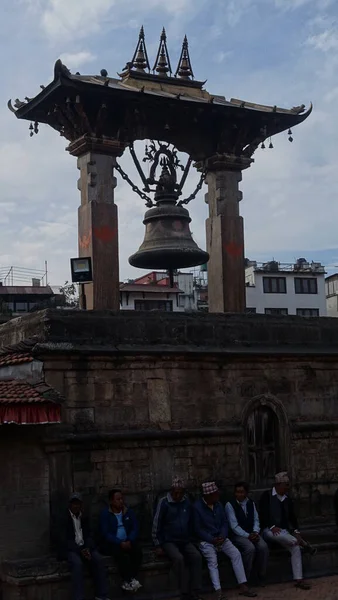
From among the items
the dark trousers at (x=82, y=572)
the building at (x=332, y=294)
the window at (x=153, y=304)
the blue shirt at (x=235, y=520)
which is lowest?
the dark trousers at (x=82, y=572)

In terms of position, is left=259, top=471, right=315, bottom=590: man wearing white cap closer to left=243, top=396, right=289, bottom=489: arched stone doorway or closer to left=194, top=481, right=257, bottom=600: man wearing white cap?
left=243, top=396, right=289, bottom=489: arched stone doorway

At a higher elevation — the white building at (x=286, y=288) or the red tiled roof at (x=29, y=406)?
the white building at (x=286, y=288)

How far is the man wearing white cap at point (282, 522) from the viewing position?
11.7m

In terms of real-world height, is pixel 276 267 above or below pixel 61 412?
above

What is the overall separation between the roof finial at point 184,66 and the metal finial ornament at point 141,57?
645 mm

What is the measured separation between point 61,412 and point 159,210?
12.1 feet

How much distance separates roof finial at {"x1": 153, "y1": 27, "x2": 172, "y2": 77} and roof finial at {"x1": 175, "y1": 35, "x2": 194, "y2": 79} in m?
0.26

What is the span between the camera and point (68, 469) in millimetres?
11023

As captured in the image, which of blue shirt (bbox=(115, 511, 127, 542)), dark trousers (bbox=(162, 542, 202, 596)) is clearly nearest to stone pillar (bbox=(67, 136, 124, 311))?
blue shirt (bbox=(115, 511, 127, 542))

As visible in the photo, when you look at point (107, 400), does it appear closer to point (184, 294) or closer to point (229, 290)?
point (229, 290)

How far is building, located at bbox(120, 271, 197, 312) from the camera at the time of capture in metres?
41.1

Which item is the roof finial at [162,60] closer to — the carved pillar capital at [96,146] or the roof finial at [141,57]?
the roof finial at [141,57]

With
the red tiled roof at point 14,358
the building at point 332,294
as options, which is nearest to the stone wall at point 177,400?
the red tiled roof at point 14,358

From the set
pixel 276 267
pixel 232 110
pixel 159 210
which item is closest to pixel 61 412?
pixel 159 210
